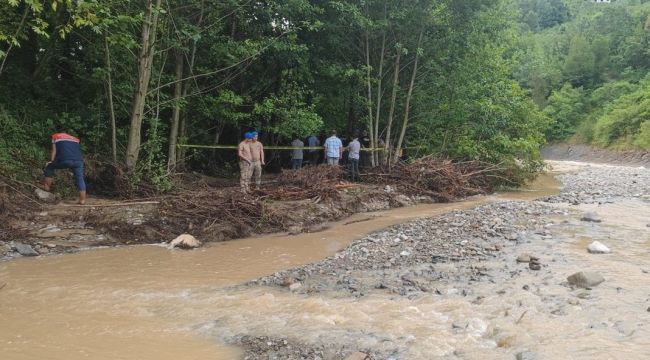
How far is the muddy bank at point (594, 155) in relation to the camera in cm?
3821

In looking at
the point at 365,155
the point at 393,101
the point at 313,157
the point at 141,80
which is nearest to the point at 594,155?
the point at 393,101

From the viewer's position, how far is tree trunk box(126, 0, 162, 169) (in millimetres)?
12055

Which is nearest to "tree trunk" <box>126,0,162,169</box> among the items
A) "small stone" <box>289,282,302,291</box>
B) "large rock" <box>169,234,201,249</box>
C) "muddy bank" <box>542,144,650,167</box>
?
"large rock" <box>169,234,201,249</box>

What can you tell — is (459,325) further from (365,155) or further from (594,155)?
(594,155)

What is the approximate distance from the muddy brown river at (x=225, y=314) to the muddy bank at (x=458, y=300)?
0.02 metres

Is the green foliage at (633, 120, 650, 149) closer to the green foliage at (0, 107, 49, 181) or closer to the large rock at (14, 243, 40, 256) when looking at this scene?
the green foliage at (0, 107, 49, 181)

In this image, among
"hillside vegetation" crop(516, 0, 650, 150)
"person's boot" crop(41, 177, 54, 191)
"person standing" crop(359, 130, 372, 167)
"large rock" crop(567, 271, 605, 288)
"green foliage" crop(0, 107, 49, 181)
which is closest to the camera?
"large rock" crop(567, 271, 605, 288)

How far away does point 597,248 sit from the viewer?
27.5 ft

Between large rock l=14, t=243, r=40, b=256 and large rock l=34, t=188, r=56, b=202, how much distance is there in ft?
7.12

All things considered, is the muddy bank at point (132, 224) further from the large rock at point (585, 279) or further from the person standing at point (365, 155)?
the person standing at point (365, 155)

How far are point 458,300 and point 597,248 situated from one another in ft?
12.5

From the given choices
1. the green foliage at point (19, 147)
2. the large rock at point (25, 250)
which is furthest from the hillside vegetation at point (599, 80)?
the large rock at point (25, 250)

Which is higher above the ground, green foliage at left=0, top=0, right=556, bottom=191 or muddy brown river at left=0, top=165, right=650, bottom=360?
green foliage at left=0, top=0, right=556, bottom=191

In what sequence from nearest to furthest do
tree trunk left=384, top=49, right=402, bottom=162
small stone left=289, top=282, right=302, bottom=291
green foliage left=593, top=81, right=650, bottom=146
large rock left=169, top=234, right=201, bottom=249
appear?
small stone left=289, top=282, right=302, bottom=291 < large rock left=169, top=234, right=201, bottom=249 < tree trunk left=384, top=49, right=402, bottom=162 < green foliage left=593, top=81, right=650, bottom=146
